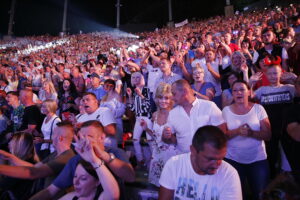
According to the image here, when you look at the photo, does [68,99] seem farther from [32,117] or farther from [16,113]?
[16,113]

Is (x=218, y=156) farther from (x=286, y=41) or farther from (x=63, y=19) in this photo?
(x=63, y=19)

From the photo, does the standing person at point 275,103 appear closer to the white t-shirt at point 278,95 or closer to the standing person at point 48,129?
the white t-shirt at point 278,95

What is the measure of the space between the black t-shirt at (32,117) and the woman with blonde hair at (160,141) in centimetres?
244

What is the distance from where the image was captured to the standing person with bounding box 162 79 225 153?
9.68 ft

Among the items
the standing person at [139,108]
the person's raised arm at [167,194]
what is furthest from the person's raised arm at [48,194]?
Result: the standing person at [139,108]

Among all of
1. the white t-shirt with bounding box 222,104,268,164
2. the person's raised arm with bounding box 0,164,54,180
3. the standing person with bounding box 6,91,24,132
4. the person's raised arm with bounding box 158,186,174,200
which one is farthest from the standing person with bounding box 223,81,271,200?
the standing person with bounding box 6,91,24,132

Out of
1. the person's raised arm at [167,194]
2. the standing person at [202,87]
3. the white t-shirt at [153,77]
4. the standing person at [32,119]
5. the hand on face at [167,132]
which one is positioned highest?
the white t-shirt at [153,77]

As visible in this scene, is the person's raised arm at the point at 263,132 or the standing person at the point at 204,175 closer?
the standing person at the point at 204,175

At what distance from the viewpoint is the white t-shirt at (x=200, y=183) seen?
1.97m

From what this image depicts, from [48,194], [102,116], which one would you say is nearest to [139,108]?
[102,116]

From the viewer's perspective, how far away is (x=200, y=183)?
2.01m

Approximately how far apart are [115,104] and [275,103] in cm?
280

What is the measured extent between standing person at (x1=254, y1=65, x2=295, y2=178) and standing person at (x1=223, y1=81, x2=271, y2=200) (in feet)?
1.56

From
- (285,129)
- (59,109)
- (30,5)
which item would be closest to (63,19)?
(30,5)
